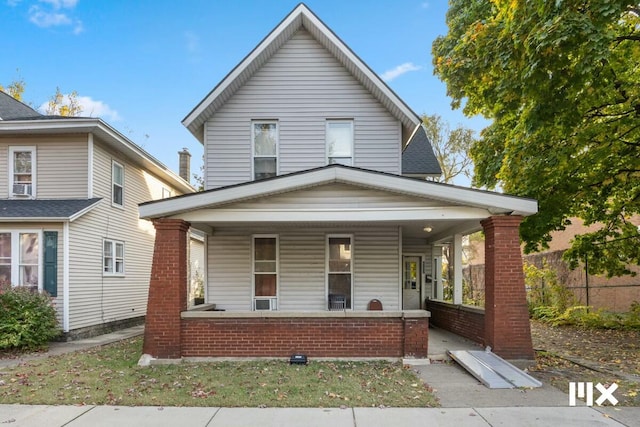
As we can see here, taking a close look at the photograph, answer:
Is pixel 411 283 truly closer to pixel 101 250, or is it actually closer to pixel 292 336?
pixel 292 336

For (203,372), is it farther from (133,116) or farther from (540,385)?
(133,116)

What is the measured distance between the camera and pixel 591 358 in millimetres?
8375

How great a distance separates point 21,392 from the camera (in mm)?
5965

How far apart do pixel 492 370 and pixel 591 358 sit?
3238mm

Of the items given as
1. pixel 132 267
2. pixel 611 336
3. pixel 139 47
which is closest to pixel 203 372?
pixel 132 267

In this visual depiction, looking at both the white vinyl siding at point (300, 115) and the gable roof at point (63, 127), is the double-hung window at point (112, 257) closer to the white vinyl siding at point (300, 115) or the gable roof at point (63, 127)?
the gable roof at point (63, 127)

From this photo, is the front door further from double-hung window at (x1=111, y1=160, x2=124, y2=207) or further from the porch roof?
double-hung window at (x1=111, y1=160, x2=124, y2=207)

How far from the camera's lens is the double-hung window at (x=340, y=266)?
1049 cm

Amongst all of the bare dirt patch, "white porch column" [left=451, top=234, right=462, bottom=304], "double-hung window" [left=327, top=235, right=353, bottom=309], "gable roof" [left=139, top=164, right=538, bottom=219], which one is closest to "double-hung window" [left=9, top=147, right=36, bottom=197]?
"gable roof" [left=139, top=164, right=538, bottom=219]

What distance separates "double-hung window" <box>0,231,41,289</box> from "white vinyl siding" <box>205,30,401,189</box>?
4.94 meters

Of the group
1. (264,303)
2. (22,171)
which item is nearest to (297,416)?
(264,303)

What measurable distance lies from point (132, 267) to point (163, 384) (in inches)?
358

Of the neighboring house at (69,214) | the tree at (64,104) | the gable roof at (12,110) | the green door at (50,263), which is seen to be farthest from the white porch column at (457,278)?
the tree at (64,104)

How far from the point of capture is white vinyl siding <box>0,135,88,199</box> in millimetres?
11391
